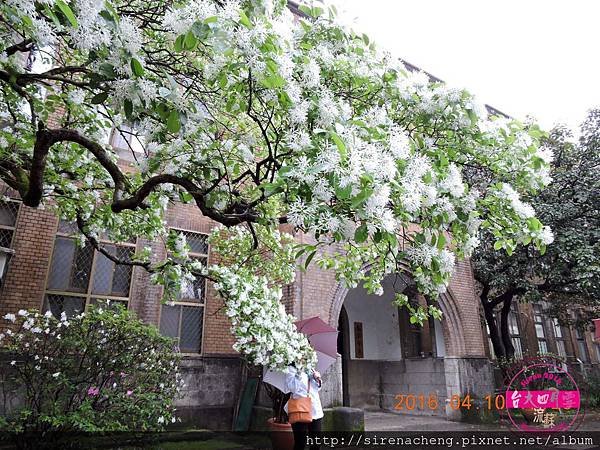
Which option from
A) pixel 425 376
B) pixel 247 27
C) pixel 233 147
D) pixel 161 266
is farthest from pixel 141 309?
pixel 425 376

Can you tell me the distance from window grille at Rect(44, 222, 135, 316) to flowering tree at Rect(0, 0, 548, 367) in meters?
2.61

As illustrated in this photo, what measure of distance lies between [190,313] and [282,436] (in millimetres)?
3762

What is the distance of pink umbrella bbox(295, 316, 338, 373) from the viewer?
742 cm

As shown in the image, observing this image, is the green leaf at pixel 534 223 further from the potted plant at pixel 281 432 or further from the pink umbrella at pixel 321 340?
the potted plant at pixel 281 432

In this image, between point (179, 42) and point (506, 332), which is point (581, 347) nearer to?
point (506, 332)

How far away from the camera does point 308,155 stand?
10.1 feet

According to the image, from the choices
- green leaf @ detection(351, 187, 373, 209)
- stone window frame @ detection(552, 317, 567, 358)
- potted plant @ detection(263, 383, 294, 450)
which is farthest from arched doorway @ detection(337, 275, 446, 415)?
green leaf @ detection(351, 187, 373, 209)

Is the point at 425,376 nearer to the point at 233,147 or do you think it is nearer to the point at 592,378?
the point at 592,378

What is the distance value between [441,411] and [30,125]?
465 inches

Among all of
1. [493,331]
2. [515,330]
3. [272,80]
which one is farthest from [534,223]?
[515,330]

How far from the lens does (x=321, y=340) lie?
752cm

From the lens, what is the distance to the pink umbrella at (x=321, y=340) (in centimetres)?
Result: 742

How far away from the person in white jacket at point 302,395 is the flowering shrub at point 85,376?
2024 mm

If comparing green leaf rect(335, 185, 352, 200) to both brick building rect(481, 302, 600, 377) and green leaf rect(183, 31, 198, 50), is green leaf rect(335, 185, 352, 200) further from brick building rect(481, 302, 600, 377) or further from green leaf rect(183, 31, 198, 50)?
brick building rect(481, 302, 600, 377)
